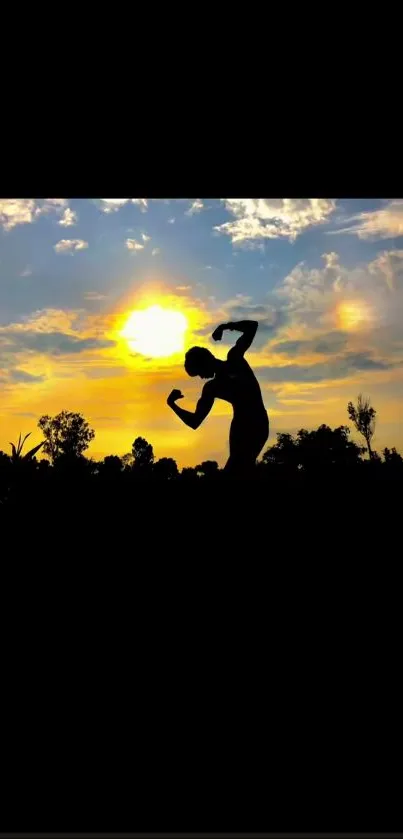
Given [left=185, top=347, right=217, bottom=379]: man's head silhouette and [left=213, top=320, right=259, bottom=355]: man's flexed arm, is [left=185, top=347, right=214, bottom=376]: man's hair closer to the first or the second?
[left=185, top=347, right=217, bottom=379]: man's head silhouette

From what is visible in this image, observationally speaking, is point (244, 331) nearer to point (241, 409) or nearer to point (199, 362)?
point (199, 362)

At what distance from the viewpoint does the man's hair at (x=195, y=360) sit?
5.30 m

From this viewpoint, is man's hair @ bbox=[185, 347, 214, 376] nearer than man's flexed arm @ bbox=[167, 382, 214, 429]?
Yes

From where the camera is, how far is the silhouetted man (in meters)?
5.39

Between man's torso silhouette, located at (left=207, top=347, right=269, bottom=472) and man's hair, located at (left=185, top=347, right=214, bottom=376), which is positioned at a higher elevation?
man's hair, located at (left=185, top=347, right=214, bottom=376)

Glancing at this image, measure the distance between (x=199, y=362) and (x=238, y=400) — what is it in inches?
20.9

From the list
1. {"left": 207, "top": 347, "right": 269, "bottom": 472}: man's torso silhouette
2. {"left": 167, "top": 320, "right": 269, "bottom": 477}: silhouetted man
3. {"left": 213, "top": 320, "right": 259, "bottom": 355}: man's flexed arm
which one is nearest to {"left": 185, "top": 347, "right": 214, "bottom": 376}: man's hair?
{"left": 167, "top": 320, "right": 269, "bottom": 477}: silhouetted man

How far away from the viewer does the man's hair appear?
530cm

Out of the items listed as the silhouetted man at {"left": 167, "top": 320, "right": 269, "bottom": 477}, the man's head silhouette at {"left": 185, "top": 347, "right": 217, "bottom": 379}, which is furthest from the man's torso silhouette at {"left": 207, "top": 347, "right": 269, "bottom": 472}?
the man's head silhouette at {"left": 185, "top": 347, "right": 217, "bottom": 379}

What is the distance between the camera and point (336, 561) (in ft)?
15.5

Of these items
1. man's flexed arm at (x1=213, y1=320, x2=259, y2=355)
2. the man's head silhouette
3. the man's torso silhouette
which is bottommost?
the man's torso silhouette
